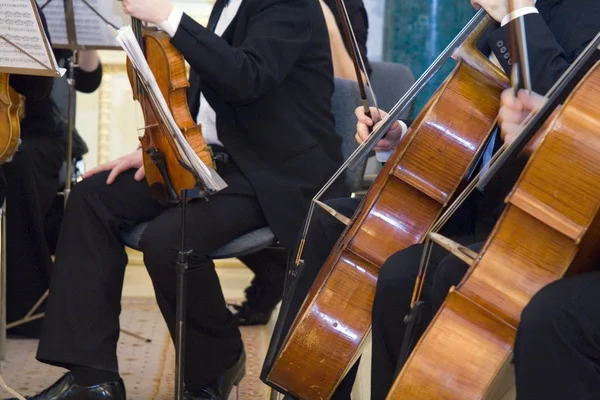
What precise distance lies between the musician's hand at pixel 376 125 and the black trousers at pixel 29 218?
1161 millimetres

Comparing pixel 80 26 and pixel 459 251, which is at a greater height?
pixel 459 251

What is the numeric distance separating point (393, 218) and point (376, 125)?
0.72 ft

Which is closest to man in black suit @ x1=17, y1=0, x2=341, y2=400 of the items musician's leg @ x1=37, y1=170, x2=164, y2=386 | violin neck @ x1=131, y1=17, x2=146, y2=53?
musician's leg @ x1=37, y1=170, x2=164, y2=386

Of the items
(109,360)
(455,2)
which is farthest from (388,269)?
(455,2)

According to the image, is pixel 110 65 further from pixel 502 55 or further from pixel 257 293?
pixel 502 55

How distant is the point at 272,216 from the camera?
79.7 inches

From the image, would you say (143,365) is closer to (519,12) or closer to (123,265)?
(123,265)

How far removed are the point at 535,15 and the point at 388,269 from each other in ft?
1.63

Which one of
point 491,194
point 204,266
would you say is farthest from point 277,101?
point 491,194

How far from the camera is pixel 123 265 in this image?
211cm

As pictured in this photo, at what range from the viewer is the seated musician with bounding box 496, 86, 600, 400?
A: 1.22 m

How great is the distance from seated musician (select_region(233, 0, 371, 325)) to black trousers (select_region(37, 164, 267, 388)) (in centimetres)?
64

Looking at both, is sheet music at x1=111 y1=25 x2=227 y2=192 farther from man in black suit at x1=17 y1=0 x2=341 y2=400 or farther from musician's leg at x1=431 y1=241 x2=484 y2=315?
musician's leg at x1=431 y1=241 x2=484 y2=315

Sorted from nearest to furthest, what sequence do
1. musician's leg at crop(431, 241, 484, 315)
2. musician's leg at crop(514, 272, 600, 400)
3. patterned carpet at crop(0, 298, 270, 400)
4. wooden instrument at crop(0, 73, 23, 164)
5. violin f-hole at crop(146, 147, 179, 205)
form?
musician's leg at crop(514, 272, 600, 400)
musician's leg at crop(431, 241, 484, 315)
violin f-hole at crop(146, 147, 179, 205)
wooden instrument at crop(0, 73, 23, 164)
patterned carpet at crop(0, 298, 270, 400)
